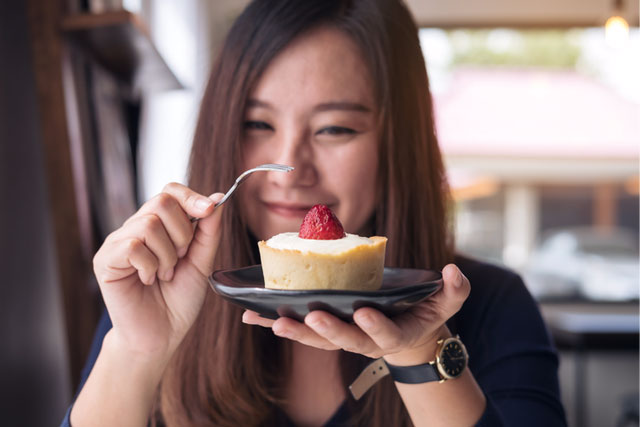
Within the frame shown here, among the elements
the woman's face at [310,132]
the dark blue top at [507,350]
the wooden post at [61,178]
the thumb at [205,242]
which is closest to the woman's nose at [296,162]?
the woman's face at [310,132]

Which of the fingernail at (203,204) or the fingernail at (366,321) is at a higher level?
the fingernail at (203,204)

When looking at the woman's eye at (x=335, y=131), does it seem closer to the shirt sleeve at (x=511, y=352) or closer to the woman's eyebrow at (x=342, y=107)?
the woman's eyebrow at (x=342, y=107)

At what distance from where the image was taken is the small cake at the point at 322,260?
0.91 meters

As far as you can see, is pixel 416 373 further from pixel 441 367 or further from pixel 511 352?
pixel 511 352

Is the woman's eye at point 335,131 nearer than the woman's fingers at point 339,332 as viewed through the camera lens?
No

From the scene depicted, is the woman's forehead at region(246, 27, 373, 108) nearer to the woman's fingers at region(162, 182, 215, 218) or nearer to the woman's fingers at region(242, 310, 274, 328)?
the woman's fingers at region(162, 182, 215, 218)

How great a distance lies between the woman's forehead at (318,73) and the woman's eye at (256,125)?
5 centimetres

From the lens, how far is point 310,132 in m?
1.28

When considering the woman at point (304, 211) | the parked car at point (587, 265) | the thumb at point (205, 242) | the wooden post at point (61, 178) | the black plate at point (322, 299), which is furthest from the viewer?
the parked car at point (587, 265)

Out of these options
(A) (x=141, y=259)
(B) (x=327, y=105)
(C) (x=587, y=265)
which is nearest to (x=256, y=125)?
(B) (x=327, y=105)

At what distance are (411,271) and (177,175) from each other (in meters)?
2.81

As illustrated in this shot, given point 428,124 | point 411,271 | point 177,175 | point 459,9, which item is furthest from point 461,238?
point 411,271

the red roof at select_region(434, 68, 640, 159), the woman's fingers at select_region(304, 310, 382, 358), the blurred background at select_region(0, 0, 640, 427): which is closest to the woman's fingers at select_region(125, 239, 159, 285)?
the woman's fingers at select_region(304, 310, 382, 358)

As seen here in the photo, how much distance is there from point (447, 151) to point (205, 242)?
4.22m
